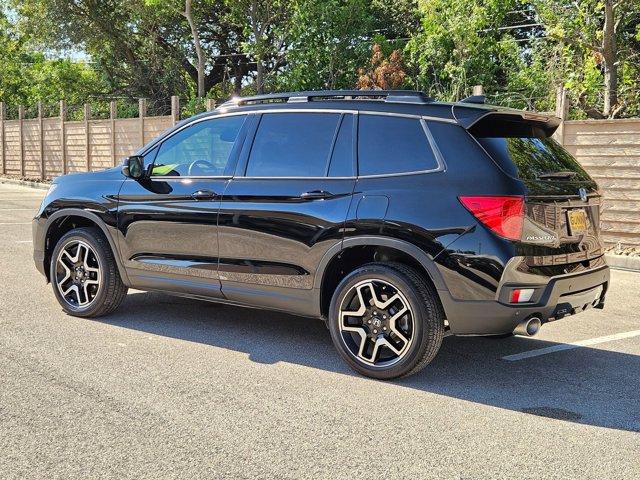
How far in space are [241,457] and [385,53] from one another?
22.0 metres

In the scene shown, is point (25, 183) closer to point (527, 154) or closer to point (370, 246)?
point (370, 246)

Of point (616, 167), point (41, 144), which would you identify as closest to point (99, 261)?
point (616, 167)

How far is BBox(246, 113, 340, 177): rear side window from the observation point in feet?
17.4

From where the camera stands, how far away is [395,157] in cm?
500

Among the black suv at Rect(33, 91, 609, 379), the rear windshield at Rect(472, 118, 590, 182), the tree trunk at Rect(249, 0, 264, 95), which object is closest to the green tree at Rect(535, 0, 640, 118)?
the rear windshield at Rect(472, 118, 590, 182)

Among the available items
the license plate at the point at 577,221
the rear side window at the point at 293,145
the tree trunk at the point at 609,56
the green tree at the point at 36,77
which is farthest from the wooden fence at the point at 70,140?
the license plate at the point at 577,221

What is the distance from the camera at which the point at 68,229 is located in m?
6.81

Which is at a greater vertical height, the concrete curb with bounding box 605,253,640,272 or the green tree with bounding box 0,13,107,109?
the green tree with bounding box 0,13,107,109

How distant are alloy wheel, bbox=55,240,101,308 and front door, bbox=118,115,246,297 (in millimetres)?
405

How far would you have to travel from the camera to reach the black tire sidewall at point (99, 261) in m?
6.32

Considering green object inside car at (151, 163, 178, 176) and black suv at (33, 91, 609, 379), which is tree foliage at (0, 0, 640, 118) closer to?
black suv at (33, 91, 609, 379)

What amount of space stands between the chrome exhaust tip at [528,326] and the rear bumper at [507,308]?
0.08ft

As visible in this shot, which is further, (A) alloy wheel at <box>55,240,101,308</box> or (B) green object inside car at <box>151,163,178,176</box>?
(A) alloy wheel at <box>55,240,101,308</box>

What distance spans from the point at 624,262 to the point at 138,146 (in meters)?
14.9
